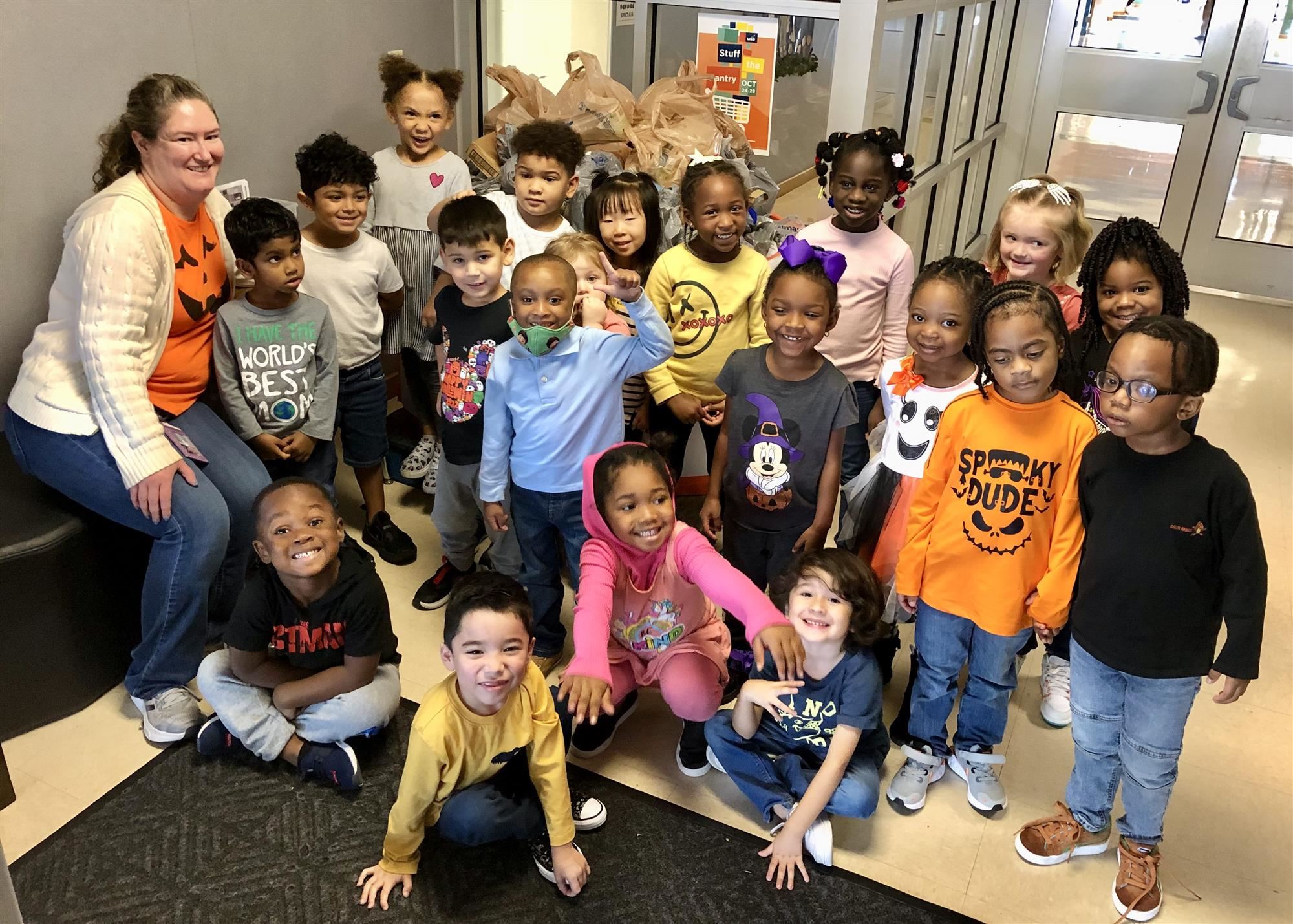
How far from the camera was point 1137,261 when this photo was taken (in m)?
2.07

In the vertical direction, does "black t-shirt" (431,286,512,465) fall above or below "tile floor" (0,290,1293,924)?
above

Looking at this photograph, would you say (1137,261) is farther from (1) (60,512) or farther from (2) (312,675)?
(1) (60,512)

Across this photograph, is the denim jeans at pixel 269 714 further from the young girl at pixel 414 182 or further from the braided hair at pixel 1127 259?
the braided hair at pixel 1127 259

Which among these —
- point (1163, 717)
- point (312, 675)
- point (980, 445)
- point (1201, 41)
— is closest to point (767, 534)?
point (980, 445)

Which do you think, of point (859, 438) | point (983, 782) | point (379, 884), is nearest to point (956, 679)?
point (983, 782)

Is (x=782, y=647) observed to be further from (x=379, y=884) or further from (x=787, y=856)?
(x=379, y=884)

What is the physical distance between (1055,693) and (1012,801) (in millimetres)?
357

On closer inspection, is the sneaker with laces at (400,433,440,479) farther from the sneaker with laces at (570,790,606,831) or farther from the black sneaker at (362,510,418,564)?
the sneaker with laces at (570,790,606,831)

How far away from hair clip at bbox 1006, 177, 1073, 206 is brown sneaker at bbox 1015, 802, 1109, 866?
1.42 metres

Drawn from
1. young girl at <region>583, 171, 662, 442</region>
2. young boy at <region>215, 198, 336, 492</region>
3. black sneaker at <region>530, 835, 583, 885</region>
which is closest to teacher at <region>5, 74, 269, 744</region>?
young boy at <region>215, 198, 336, 492</region>

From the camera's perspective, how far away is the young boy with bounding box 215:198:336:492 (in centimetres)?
235

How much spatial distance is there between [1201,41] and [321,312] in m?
4.76

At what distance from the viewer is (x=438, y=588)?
106 inches

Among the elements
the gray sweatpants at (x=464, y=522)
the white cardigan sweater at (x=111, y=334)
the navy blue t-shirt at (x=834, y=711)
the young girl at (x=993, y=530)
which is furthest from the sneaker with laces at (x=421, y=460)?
the young girl at (x=993, y=530)
